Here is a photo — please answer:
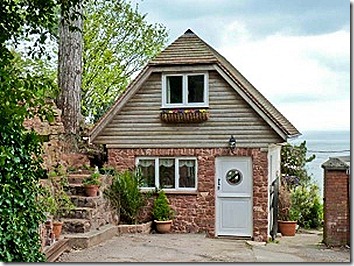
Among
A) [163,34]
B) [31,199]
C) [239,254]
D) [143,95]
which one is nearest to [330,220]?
[239,254]

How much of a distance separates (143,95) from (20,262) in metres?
4.13

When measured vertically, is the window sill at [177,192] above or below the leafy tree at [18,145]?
below

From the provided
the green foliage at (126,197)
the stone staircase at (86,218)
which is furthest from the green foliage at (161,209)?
the stone staircase at (86,218)

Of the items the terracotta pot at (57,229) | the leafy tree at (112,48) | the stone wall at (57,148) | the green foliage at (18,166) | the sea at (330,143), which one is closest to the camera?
the green foliage at (18,166)

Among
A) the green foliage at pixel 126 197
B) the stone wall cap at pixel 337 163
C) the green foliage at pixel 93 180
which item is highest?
the stone wall cap at pixel 337 163

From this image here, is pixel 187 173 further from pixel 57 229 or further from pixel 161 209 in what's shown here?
pixel 57 229

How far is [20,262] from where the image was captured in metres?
3.19

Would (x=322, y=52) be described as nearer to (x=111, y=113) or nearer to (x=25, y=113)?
(x=111, y=113)

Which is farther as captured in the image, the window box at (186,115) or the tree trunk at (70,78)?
the tree trunk at (70,78)

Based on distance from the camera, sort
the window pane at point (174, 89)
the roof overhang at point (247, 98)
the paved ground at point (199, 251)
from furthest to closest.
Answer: the window pane at point (174, 89), the roof overhang at point (247, 98), the paved ground at point (199, 251)

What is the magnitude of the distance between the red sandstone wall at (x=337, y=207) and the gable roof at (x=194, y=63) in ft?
3.36

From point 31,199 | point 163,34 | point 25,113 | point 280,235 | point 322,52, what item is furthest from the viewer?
point 163,34

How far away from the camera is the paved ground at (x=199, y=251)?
5.23m

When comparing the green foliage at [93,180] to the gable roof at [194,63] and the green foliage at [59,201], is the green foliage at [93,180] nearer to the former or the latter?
the green foliage at [59,201]
